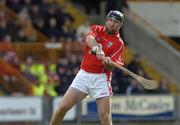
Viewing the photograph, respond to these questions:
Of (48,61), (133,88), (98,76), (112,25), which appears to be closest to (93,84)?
(98,76)

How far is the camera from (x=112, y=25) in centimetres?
1094

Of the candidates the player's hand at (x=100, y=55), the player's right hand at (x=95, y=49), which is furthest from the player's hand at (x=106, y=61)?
the player's right hand at (x=95, y=49)

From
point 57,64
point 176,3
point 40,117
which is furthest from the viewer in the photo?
point 176,3

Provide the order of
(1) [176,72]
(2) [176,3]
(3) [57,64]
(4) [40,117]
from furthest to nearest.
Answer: (2) [176,3] < (1) [176,72] < (3) [57,64] < (4) [40,117]

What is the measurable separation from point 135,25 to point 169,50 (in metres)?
1.24

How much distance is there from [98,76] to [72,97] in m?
0.48

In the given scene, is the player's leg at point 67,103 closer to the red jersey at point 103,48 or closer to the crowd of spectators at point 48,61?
the red jersey at point 103,48

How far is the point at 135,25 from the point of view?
23094mm

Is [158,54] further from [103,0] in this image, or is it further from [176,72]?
[103,0]

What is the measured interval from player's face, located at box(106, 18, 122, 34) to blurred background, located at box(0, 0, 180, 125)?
656cm

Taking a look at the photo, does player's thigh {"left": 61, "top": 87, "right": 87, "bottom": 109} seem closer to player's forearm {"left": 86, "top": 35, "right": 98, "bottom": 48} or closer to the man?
the man

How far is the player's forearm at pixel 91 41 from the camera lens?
10.8m

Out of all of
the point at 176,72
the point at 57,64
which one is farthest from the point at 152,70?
the point at 57,64

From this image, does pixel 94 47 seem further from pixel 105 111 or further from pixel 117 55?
pixel 105 111
